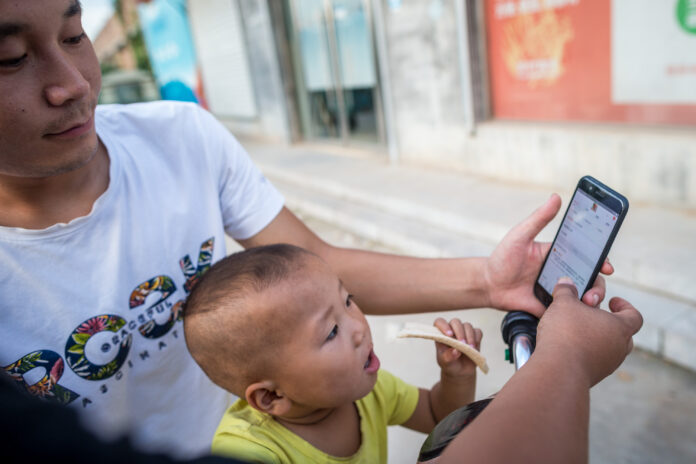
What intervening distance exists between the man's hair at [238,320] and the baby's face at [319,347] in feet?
0.09

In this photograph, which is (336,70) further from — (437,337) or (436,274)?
(437,337)

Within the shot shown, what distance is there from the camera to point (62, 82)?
1085mm

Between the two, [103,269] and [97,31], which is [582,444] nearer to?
[103,269]

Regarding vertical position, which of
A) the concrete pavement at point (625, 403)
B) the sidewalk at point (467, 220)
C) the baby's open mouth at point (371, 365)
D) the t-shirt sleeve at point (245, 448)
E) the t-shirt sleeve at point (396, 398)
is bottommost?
the concrete pavement at point (625, 403)

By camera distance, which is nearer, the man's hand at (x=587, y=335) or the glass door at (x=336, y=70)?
the man's hand at (x=587, y=335)

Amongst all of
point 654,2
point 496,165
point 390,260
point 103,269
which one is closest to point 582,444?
point 390,260

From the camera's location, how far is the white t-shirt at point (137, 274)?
3.90ft

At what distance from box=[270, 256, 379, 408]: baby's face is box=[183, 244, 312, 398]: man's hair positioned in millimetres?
29

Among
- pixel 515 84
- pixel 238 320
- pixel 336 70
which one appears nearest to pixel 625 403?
pixel 238 320

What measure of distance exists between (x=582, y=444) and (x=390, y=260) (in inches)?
34.1

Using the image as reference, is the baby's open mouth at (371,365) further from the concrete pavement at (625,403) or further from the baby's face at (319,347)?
the concrete pavement at (625,403)

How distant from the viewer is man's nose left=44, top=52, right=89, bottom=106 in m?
1.07

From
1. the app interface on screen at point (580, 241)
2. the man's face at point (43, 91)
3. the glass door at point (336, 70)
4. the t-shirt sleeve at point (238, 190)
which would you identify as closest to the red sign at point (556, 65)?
the glass door at point (336, 70)

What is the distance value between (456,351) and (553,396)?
509 millimetres
